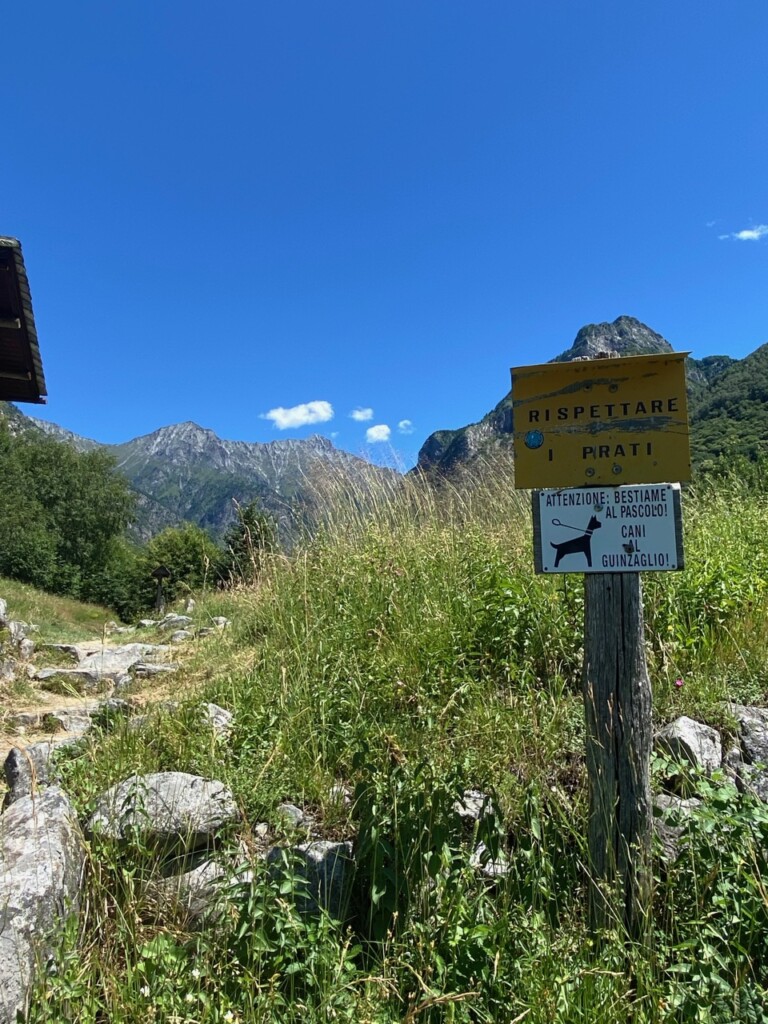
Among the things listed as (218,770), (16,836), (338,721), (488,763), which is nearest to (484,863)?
(488,763)

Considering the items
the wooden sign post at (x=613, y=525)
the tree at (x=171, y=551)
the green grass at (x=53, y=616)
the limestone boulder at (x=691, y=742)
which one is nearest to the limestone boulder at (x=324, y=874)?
the wooden sign post at (x=613, y=525)

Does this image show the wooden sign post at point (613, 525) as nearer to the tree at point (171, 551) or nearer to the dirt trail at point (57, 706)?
the dirt trail at point (57, 706)

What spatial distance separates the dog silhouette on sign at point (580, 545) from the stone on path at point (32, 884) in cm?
217

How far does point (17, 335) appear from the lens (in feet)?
19.3

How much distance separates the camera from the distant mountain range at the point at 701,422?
7.02 meters

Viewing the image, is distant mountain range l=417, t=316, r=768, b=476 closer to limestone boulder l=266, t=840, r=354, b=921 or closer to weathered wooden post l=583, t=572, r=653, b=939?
weathered wooden post l=583, t=572, r=653, b=939

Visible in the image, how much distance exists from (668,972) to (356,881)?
1083 mm

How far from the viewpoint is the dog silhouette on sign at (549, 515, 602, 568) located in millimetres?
2244

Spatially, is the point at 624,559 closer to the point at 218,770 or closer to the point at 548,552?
the point at 548,552

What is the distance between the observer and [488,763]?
2660 millimetres

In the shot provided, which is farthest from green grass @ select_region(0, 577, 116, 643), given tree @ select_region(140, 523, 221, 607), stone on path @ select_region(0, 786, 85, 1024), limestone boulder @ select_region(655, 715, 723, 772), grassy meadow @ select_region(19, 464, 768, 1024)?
tree @ select_region(140, 523, 221, 607)

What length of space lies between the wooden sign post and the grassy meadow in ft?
0.75

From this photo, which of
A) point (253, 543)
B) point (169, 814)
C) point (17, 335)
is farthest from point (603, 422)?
point (17, 335)

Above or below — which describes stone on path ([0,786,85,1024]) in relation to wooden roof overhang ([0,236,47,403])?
below
